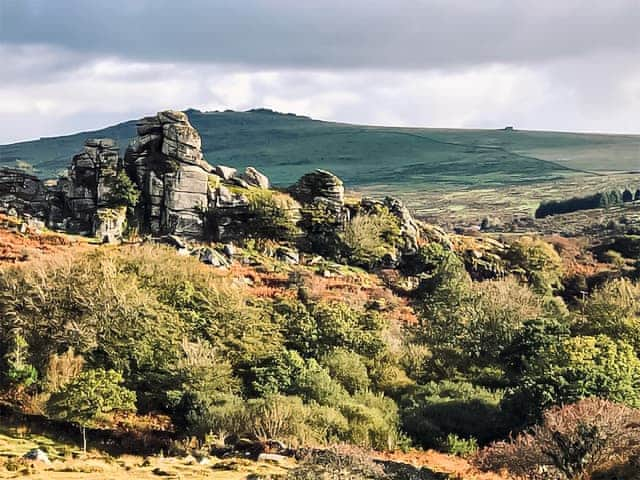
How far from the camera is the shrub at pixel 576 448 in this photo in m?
28.7

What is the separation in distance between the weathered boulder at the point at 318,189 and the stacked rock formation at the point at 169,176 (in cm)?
1242

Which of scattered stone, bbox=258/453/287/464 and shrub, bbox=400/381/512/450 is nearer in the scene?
scattered stone, bbox=258/453/287/464

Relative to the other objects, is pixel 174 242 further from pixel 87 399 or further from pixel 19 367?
pixel 87 399

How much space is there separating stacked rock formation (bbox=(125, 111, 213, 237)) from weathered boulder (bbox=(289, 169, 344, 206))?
12.4 metres

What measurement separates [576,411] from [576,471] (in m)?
2.70

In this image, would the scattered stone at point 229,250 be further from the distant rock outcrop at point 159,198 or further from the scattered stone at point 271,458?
the scattered stone at point 271,458

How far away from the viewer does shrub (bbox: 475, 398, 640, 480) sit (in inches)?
1131

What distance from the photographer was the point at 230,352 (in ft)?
153

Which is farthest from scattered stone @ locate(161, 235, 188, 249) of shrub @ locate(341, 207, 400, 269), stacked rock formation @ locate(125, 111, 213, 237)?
shrub @ locate(341, 207, 400, 269)

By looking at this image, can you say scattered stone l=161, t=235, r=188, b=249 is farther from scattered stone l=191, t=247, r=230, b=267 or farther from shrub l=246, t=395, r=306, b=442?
shrub l=246, t=395, r=306, b=442

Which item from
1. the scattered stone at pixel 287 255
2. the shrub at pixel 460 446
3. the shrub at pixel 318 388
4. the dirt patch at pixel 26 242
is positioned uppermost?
the dirt patch at pixel 26 242

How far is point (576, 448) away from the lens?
28.8 meters

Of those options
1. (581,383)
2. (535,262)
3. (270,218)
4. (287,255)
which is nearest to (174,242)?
(287,255)

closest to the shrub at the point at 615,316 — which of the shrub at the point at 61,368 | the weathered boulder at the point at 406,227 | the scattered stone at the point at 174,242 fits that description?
the weathered boulder at the point at 406,227
